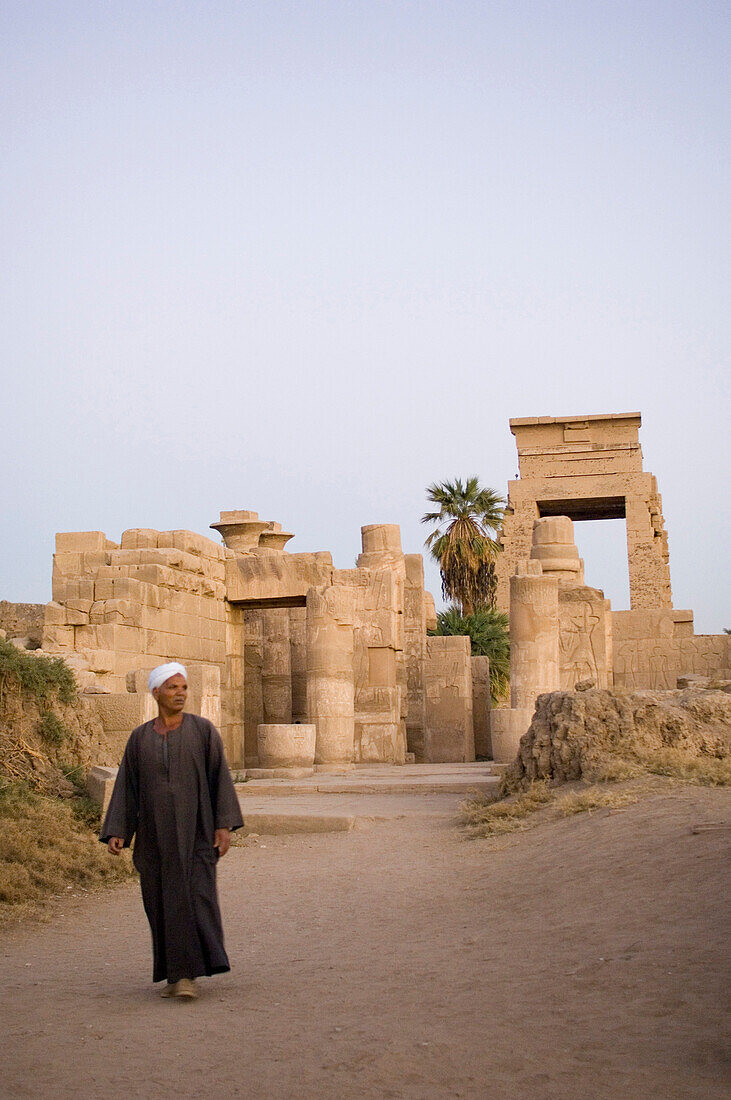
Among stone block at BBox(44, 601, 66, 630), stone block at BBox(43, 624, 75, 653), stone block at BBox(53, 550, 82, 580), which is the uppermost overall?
stone block at BBox(53, 550, 82, 580)

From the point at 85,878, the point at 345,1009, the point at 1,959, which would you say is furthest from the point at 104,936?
the point at 345,1009

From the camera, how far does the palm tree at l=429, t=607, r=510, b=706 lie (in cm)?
2817

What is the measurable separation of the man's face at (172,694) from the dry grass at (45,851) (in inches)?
102

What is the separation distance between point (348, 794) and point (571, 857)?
645 centimetres

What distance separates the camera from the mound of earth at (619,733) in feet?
35.9

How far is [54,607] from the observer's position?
16219mm

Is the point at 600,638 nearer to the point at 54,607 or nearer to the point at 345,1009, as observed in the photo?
the point at 54,607

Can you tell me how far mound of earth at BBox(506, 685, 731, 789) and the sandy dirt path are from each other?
1.90m

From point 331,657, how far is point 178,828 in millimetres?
13554

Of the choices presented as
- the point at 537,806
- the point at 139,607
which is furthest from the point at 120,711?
the point at 139,607

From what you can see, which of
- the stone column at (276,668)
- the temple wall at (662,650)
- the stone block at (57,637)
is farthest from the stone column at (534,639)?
the stone block at (57,637)

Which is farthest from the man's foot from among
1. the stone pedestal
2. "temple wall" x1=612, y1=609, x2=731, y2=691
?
"temple wall" x1=612, y1=609, x2=731, y2=691

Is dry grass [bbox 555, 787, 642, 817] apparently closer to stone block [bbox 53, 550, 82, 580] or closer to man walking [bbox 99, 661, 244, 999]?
man walking [bbox 99, 661, 244, 999]

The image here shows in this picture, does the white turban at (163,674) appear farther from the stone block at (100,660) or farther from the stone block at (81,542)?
the stone block at (81,542)
